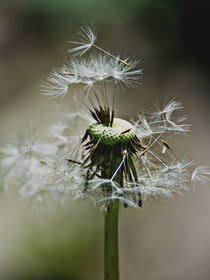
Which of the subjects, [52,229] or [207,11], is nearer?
[52,229]

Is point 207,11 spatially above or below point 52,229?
above

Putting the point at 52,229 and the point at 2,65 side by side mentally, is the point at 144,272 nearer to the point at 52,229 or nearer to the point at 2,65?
the point at 52,229

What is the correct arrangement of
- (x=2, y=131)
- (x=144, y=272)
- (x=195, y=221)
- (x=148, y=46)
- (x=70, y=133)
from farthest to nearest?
(x=148, y=46), (x=2, y=131), (x=195, y=221), (x=144, y=272), (x=70, y=133)

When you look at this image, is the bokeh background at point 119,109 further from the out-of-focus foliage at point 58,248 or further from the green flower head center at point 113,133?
the green flower head center at point 113,133

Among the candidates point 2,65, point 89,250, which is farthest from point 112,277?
point 2,65

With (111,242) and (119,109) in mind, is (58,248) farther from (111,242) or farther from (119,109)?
(119,109)

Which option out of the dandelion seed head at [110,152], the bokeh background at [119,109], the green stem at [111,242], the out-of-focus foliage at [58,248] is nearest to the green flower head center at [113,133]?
the dandelion seed head at [110,152]
